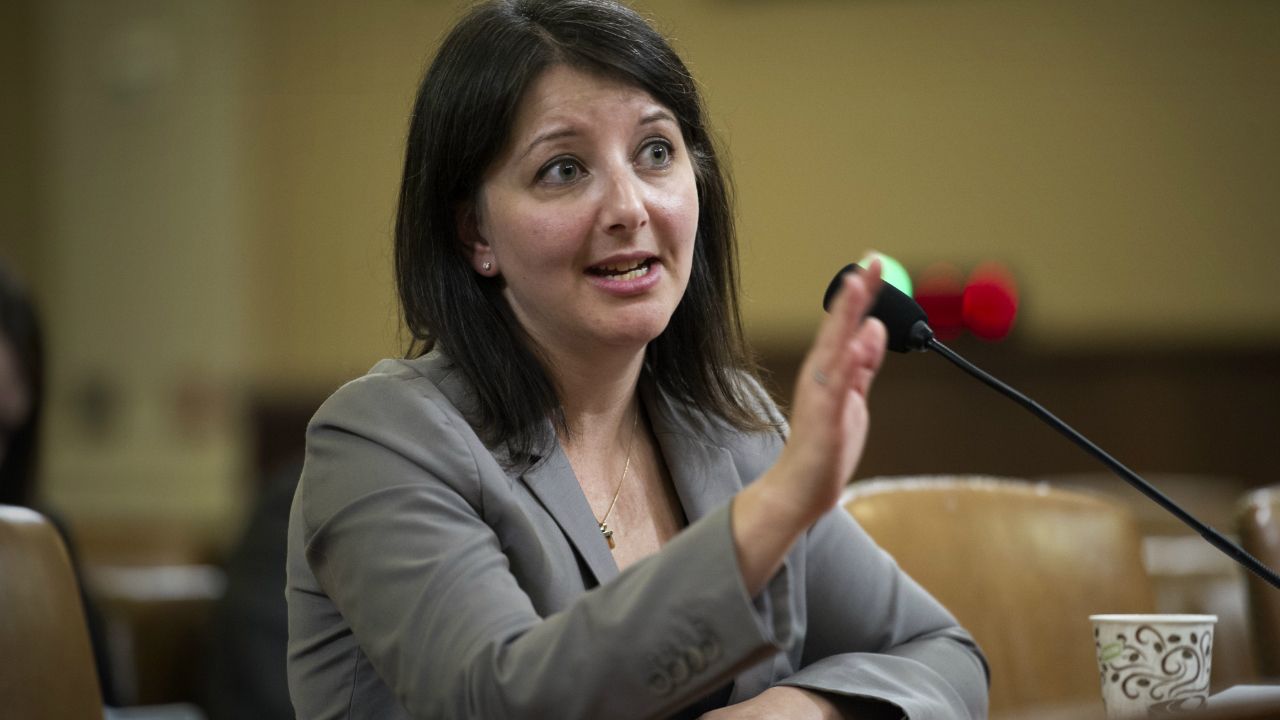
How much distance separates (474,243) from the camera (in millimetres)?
1591

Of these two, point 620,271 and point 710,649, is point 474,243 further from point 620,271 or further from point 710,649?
point 710,649

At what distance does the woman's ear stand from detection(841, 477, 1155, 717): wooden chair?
0.59m

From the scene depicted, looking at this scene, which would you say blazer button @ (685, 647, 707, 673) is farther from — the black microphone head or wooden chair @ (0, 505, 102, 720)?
wooden chair @ (0, 505, 102, 720)

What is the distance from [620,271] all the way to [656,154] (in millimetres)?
134

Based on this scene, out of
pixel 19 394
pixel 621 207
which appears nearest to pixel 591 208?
pixel 621 207

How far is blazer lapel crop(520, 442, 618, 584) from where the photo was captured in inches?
56.5

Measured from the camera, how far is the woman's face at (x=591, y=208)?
4.83 feet

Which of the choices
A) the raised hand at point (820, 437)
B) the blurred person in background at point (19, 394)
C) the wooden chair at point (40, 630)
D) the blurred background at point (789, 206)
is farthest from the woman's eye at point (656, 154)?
the blurred background at point (789, 206)

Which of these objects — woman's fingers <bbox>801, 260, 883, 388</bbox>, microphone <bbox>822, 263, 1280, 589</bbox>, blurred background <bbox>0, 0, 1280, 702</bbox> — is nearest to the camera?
woman's fingers <bbox>801, 260, 883, 388</bbox>

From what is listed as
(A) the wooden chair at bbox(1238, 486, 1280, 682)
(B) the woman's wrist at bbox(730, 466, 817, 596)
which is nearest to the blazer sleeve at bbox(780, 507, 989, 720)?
(B) the woman's wrist at bbox(730, 466, 817, 596)

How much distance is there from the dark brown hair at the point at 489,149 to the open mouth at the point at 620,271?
5.1 inches

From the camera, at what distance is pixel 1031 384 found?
636 centimetres

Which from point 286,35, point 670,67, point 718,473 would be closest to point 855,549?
point 718,473

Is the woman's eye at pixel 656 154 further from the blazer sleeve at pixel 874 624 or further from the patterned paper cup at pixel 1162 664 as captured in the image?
the patterned paper cup at pixel 1162 664
